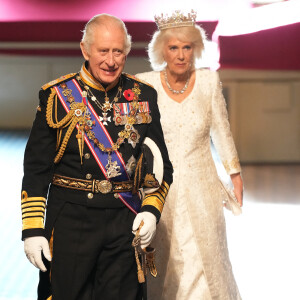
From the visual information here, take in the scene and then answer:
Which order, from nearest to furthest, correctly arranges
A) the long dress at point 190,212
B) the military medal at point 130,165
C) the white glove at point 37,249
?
the white glove at point 37,249, the military medal at point 130,165, the long dress at point 190,212

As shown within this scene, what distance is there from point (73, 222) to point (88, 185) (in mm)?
121

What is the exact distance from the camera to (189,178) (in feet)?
10.8

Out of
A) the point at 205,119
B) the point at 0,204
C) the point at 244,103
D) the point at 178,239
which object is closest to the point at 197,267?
the point at 178,239

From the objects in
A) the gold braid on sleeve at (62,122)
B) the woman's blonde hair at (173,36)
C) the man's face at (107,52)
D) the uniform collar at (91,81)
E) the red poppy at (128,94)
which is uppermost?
the woman's blonde hair at (173,36)

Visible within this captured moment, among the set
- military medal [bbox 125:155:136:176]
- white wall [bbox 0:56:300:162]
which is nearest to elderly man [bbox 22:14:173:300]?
military medal [bbox 125:155:136:176]

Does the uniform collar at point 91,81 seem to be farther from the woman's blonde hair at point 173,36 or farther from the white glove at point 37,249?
the woman's blonde hair at point 173,36

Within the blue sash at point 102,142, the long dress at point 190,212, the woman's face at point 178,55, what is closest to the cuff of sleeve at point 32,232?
the blue sash at point 102,142

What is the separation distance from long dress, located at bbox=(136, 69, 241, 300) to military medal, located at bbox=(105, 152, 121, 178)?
3.09ft

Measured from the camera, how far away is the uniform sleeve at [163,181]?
7.94 feet

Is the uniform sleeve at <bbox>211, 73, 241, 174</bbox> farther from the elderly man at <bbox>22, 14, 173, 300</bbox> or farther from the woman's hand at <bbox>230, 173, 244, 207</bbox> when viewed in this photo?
the elderly man at <bbox>22, 14, 173, 300</bbox>

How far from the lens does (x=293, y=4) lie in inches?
258

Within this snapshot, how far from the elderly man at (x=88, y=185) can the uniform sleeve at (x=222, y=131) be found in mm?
963

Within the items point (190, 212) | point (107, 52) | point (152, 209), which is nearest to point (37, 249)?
point (152, 209)

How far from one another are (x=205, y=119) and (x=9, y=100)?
5592mm
